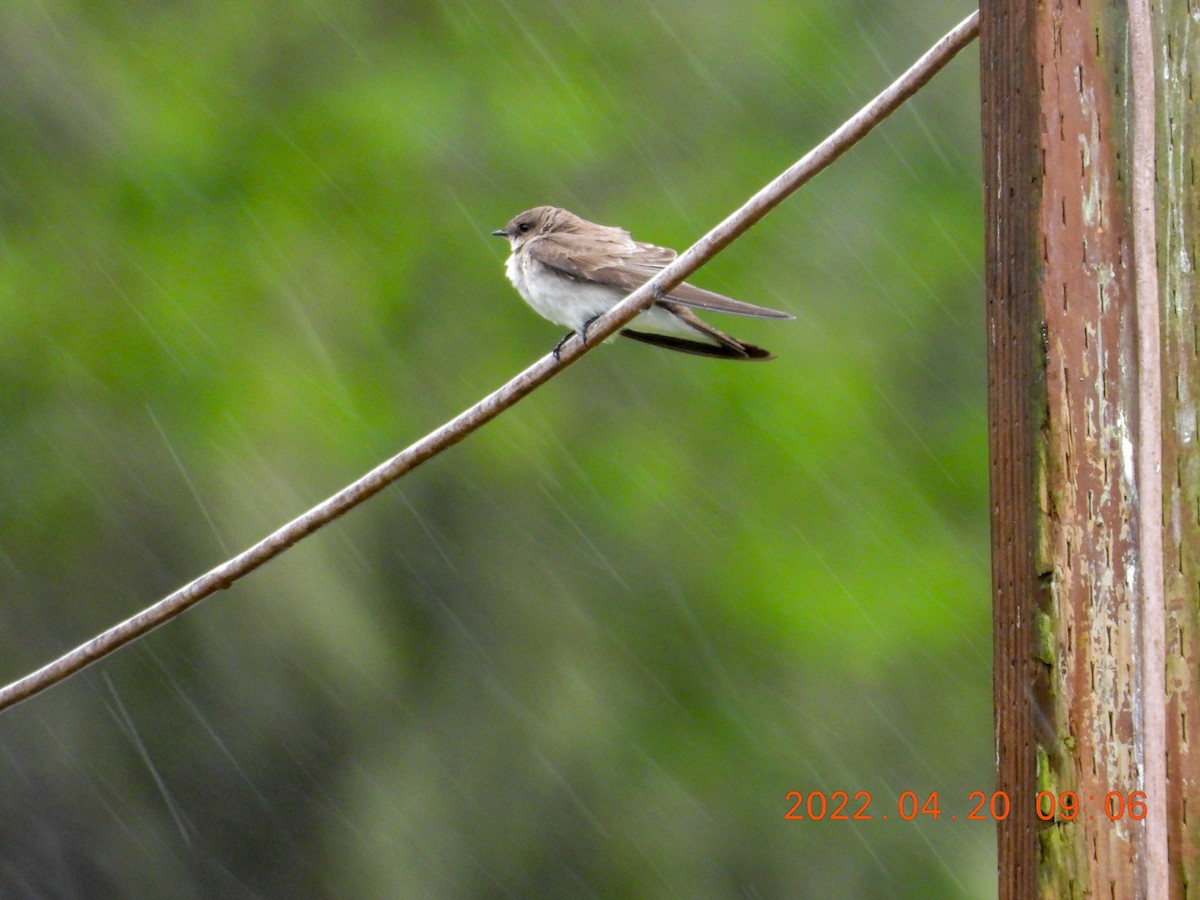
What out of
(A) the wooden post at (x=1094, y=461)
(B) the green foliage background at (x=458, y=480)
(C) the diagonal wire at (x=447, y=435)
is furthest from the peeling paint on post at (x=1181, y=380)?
(B) the green foliage background at (x=458, y=480)

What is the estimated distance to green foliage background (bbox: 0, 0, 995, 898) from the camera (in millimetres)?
6762

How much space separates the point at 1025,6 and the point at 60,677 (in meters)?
1.54

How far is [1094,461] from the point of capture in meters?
1.52

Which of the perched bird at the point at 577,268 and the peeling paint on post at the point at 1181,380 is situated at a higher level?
the perched bird at the point at 577,268

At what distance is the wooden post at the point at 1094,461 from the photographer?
1512 millimetres

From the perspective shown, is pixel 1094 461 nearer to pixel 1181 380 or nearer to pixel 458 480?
pixel 1181 380

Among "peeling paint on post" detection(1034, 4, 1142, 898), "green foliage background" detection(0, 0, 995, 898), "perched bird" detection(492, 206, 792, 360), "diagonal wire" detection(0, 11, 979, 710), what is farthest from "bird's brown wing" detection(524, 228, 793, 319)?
"peeling paint on post" detection(1034, 4, 1142, 898)

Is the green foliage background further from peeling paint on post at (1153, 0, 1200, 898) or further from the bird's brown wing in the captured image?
peeling paint on post at (1153, 0, 1200, 898)

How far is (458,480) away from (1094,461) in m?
5.71

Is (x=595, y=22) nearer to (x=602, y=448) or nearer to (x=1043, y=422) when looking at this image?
(x=602, y=448)

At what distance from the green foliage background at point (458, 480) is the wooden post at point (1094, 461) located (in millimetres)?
5249

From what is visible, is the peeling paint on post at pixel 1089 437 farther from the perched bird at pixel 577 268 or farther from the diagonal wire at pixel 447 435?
the perched bird at pixel 577 268

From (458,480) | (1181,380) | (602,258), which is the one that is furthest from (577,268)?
(1181,380)

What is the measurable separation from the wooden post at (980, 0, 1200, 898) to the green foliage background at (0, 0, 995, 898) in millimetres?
5249
